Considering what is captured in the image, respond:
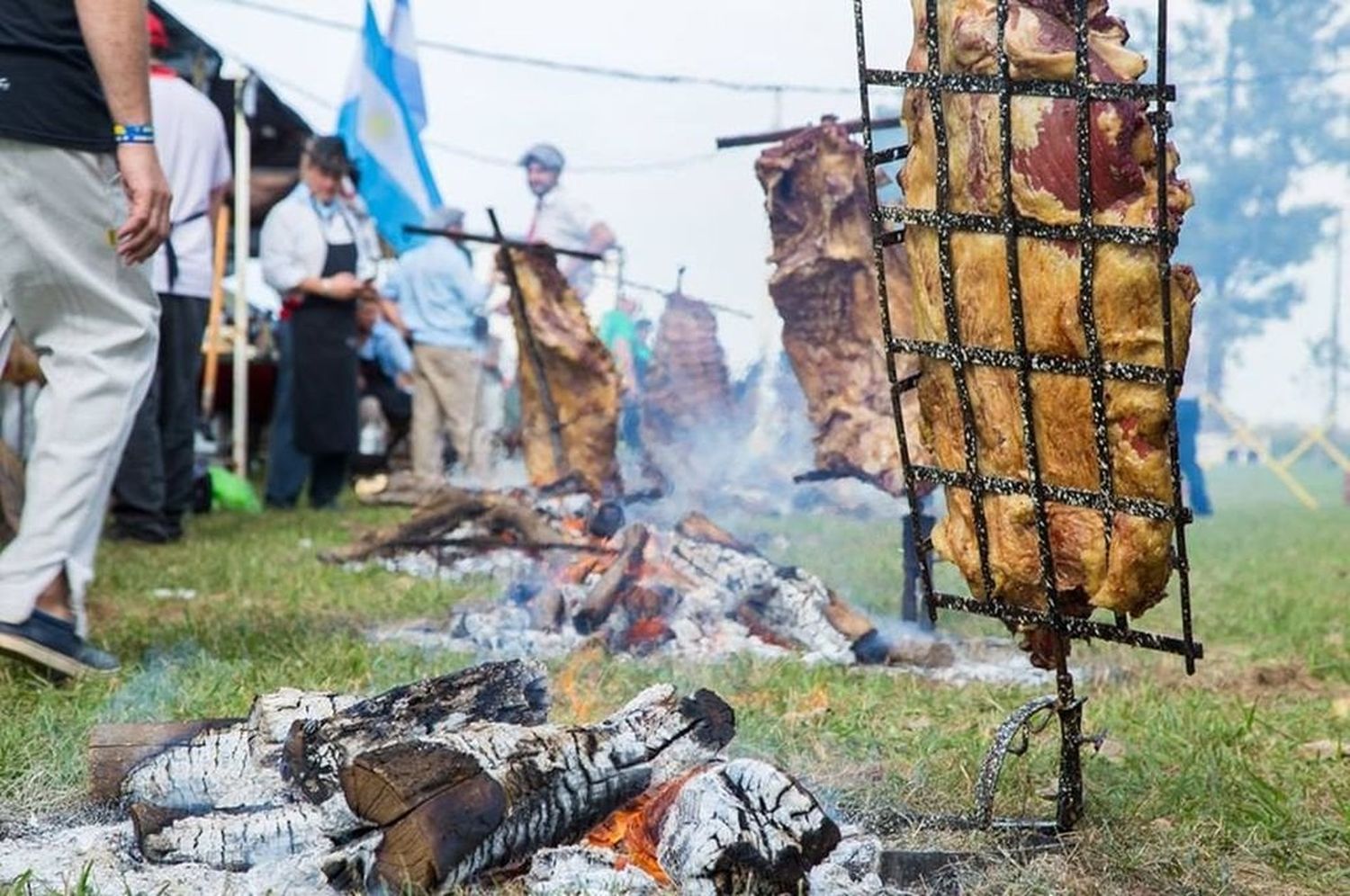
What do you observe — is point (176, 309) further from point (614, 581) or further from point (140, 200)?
point (140, 200)

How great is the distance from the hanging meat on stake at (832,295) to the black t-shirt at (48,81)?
330 centimetres

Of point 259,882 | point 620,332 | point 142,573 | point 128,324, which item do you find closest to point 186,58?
point 620,332

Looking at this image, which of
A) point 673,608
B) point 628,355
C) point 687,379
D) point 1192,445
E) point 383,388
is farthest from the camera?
point 1192,445

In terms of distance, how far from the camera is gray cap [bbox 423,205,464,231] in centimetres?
1331

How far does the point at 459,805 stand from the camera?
8.77 feet

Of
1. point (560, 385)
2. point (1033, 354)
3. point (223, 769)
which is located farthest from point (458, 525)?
point (1033, 354)

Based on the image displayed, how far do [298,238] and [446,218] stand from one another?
2.71 m

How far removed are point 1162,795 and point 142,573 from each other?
5426 millimetres

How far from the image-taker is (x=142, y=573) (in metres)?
7.43

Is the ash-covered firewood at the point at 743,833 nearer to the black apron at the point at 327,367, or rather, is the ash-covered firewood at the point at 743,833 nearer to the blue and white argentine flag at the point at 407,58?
the black apron at the point at 327,367

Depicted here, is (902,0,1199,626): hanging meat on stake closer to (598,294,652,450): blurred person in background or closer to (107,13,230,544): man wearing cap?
(107,13,230,544): man wearing cap

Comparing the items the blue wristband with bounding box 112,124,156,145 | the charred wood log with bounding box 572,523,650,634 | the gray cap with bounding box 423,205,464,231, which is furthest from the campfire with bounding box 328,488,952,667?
the gray cap with bounding box 423,205,464,231

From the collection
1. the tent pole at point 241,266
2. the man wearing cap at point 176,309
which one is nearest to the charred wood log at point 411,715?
the man wearing cap at point 176,309

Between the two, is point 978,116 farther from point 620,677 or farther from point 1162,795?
point 620,677
